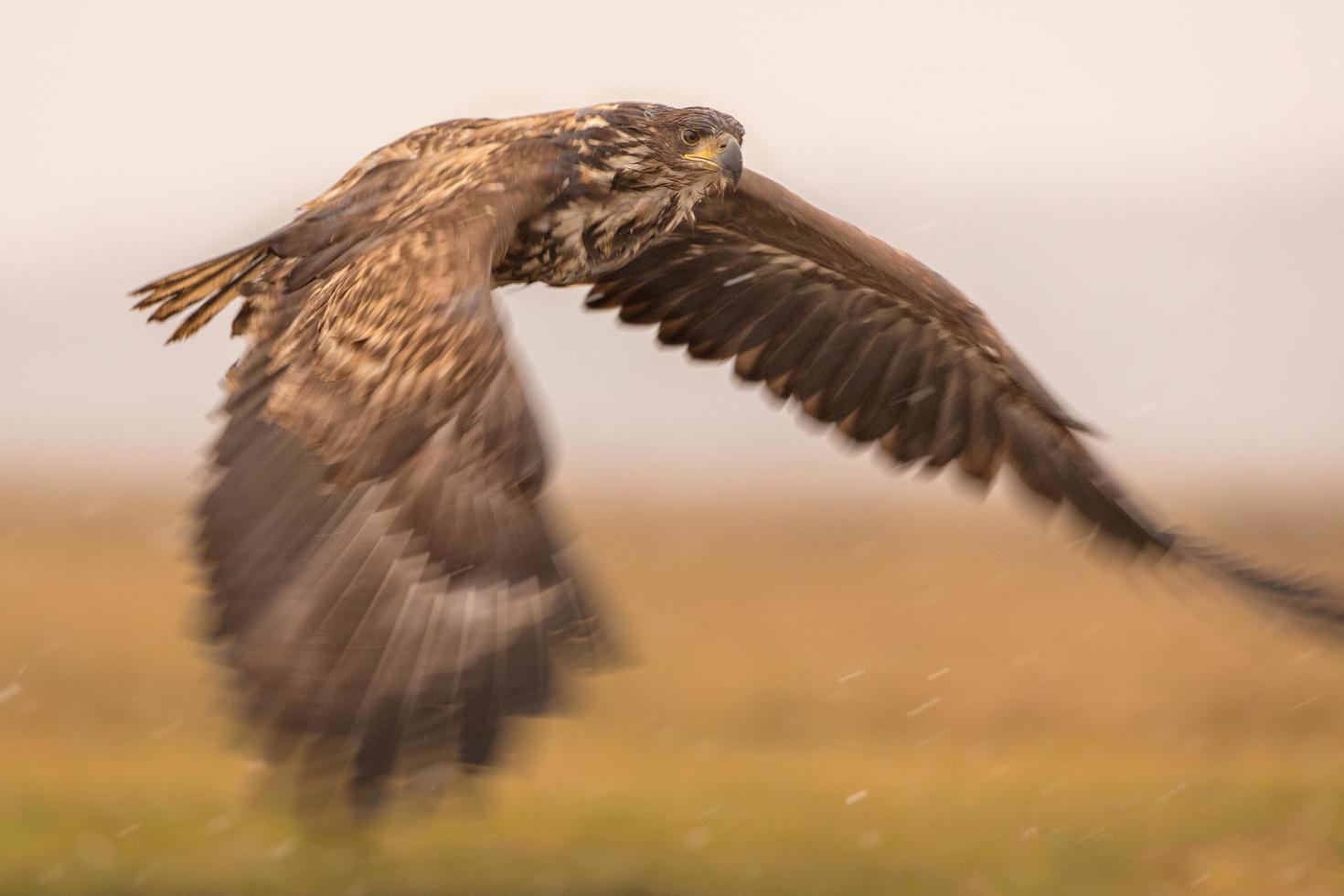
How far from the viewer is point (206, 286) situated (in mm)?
7219

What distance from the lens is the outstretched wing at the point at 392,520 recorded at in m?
4.77

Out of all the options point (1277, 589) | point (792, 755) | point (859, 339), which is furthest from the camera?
point (792, 755)

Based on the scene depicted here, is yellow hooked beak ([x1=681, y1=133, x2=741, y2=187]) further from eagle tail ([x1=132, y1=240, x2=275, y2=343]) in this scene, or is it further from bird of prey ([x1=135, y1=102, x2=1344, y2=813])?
eagle tail ([x1=132, y1=240, x2=275, y2=343])

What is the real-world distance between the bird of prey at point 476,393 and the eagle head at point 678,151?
0.03 ft

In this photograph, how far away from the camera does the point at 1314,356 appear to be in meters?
196

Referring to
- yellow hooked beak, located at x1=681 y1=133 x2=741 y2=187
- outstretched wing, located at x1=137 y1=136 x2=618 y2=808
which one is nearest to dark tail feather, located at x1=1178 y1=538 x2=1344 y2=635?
yellow hooked beak, located at x1=681 y1=133 x2=741 y2=187

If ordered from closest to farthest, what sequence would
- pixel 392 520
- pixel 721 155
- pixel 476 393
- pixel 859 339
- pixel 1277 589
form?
pixel 392 520
pixel 476 393
pixel 721 155
pixel 1277 589
pixel 859 339

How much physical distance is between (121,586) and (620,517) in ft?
87.5

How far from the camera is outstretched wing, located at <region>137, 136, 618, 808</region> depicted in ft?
15.6

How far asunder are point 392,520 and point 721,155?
240 centimetres

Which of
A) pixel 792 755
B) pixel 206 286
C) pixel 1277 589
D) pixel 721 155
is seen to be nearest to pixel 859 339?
pixel 721 155

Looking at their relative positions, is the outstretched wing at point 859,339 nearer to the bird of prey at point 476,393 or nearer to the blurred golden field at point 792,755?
the bird of prey at point 476,393

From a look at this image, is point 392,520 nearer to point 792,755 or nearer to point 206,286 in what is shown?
point 206,286

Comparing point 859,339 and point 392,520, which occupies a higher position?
point 859,339
